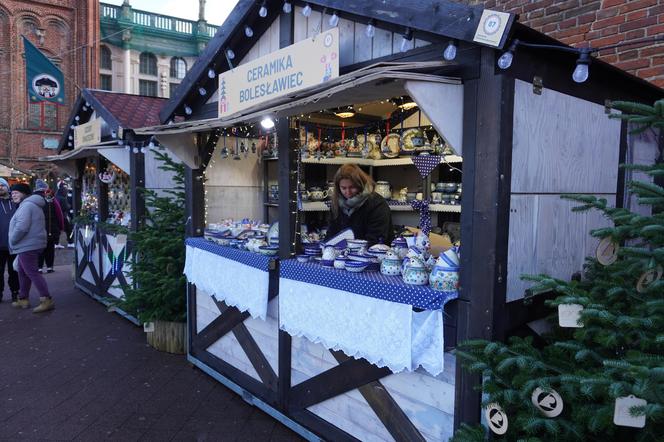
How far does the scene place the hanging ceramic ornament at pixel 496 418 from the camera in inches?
86.6

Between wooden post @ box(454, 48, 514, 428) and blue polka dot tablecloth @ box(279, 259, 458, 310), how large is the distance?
16cm

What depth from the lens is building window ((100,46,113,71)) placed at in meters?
21.2

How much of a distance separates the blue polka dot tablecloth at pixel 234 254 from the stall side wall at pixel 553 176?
1.83 metres

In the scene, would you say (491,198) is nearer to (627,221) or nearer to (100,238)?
(627,221)

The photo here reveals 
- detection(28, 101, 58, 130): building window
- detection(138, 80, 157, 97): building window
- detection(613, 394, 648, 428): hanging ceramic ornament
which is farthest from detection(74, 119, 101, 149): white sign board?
detection(138, 80, 157, 97): building window

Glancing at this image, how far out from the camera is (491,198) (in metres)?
2.38

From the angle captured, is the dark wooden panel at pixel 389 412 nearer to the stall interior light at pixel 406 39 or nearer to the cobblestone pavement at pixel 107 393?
the cobblestone pavement at pixel 107 393

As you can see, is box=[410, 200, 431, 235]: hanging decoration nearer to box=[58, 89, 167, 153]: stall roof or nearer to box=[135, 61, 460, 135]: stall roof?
box=[135, 61, 460, 135]: stall roof

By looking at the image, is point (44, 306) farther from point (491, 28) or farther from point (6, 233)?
point (491, 28)

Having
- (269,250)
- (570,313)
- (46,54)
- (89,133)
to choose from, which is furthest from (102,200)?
(46,54)

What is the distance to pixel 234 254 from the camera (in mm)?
4047

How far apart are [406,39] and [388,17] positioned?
0.53 ft

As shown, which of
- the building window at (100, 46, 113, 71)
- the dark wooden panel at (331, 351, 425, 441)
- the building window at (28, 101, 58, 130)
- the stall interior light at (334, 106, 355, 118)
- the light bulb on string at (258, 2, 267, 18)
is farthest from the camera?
the building window at (100, 46, 113, 71)

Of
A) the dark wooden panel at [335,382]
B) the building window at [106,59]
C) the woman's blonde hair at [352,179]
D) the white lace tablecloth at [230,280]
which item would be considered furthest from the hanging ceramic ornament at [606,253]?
the building window at [106,59]
